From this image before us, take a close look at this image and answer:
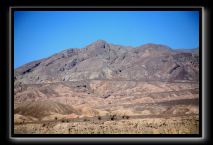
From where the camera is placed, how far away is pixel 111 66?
36.2m

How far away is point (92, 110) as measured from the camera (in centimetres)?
2509

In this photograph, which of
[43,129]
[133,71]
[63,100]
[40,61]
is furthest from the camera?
[40,61]

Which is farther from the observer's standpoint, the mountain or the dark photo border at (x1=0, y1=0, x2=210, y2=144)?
the mountain

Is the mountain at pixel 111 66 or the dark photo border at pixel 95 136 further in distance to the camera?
the mountain at pixel 111 66

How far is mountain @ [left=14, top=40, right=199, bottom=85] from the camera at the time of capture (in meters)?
33.9

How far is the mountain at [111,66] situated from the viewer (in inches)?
1334

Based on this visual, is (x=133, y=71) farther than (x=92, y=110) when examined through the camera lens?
Yes

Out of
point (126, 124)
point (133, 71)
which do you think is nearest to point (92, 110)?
point (126, 124)

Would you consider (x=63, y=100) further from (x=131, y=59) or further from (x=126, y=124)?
(x=131, y=59)

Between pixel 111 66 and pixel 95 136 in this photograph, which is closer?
pixel 95 136

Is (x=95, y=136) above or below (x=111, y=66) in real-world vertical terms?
below

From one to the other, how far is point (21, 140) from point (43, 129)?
12.8 m
